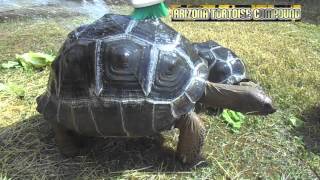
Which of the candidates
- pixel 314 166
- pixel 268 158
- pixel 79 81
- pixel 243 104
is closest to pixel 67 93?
pixel 79 81

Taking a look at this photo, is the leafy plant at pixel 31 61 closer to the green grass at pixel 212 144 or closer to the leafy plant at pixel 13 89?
the green grass at pixel 212 144

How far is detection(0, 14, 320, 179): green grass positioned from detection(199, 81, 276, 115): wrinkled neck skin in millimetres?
→ 523

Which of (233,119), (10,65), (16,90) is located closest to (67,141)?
(16,90)

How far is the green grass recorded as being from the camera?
388 cm

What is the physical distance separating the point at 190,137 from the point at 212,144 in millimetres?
522

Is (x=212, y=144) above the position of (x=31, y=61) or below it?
below

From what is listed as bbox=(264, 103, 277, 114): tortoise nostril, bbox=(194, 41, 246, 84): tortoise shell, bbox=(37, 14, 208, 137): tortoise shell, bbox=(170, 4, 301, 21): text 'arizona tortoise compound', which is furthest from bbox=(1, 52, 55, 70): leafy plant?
bbox=(170, 4, 301, 21): text 'arizona tortoise compound'

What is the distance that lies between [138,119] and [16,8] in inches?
224

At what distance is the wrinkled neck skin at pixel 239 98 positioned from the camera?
364 centimetres

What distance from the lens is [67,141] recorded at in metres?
3.96

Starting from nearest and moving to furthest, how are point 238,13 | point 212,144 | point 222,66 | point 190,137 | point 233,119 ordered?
point 190,137 → point 212,144 → point 233,119 → point 222,66 → point 238,13

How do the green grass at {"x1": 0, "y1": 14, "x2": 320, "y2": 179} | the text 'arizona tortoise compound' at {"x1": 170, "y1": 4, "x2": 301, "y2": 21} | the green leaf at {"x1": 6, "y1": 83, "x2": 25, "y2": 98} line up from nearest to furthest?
the green grass at {"x1": 0, "y1": 14, "x2": 320, "y2": 179} → the green leaf at {"x1": 6, "y1": 83, "x2": 25, "y2": 98} → the text 'arizona tortoise compound' at {"x1": 170, "y1": 4, "x2": 301, "y2": 21}

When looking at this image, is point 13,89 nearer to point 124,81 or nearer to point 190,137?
point 124,81

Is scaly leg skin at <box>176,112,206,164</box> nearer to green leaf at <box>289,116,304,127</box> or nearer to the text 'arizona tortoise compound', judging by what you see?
green leaf at <box>289,116,304,127</box>
